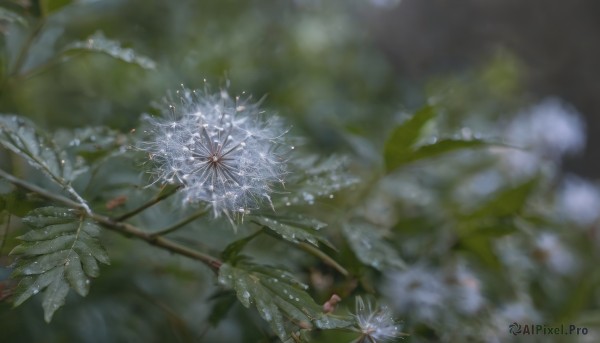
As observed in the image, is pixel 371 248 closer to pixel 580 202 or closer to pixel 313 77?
pixel 313 77

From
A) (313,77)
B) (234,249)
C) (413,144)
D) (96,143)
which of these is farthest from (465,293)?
(313,77)

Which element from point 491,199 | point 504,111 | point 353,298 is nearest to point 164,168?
point 353,298

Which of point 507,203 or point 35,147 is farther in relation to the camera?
point 507,203

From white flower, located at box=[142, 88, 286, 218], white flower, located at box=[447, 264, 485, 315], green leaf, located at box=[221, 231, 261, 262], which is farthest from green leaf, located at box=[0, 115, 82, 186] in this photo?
white flower, located at box=[447, 264, 485, 315]

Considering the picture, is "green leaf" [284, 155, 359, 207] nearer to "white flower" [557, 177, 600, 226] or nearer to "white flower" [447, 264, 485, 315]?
"white flower" [447, 264, 485, 315]

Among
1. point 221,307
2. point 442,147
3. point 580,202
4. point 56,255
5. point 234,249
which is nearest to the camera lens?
point 56,255

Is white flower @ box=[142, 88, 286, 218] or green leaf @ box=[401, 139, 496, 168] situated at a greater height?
green leaf @ box=[401, 139, 496, 168]

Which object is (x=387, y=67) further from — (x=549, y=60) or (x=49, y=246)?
(x=49, y=246)

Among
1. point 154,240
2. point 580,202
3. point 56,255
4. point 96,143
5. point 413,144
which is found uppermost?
point 580,202
